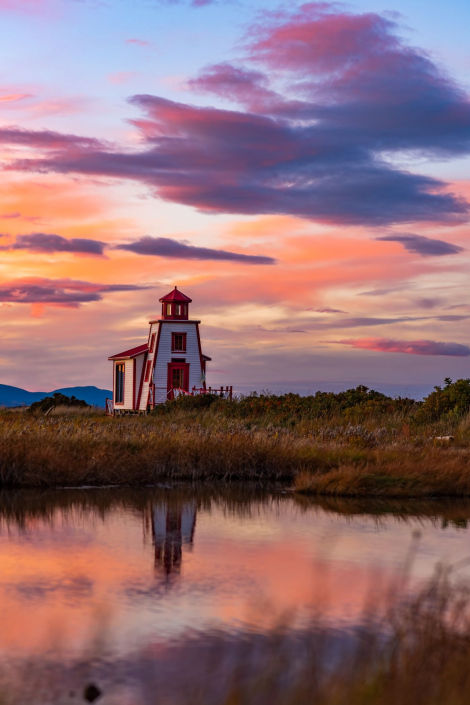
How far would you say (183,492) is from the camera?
15.7 meters

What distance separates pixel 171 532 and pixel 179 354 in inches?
1419

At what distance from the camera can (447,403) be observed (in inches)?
1148

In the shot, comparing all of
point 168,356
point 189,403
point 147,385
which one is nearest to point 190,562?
point 189,403

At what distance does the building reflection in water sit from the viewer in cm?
933

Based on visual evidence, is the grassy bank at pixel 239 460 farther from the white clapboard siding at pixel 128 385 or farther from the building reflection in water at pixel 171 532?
the white clapboard siding at pixel 128 385

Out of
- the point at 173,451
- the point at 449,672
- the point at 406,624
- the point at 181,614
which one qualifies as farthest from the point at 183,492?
the point at 449,672

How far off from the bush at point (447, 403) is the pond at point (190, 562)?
535 inches

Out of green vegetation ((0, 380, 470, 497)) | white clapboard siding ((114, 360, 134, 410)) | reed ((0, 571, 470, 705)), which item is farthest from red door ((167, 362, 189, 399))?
reed ((0, 571, 470, 705))

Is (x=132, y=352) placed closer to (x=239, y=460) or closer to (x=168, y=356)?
(x=168, y=356)

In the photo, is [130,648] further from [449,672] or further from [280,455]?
[280,455]

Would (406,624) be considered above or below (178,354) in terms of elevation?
below

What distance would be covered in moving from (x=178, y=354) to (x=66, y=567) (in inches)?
1511

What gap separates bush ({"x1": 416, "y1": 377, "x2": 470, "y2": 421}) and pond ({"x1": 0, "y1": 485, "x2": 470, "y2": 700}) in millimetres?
13585

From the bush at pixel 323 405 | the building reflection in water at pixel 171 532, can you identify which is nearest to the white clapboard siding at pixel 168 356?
the bush at pixel 323 405
